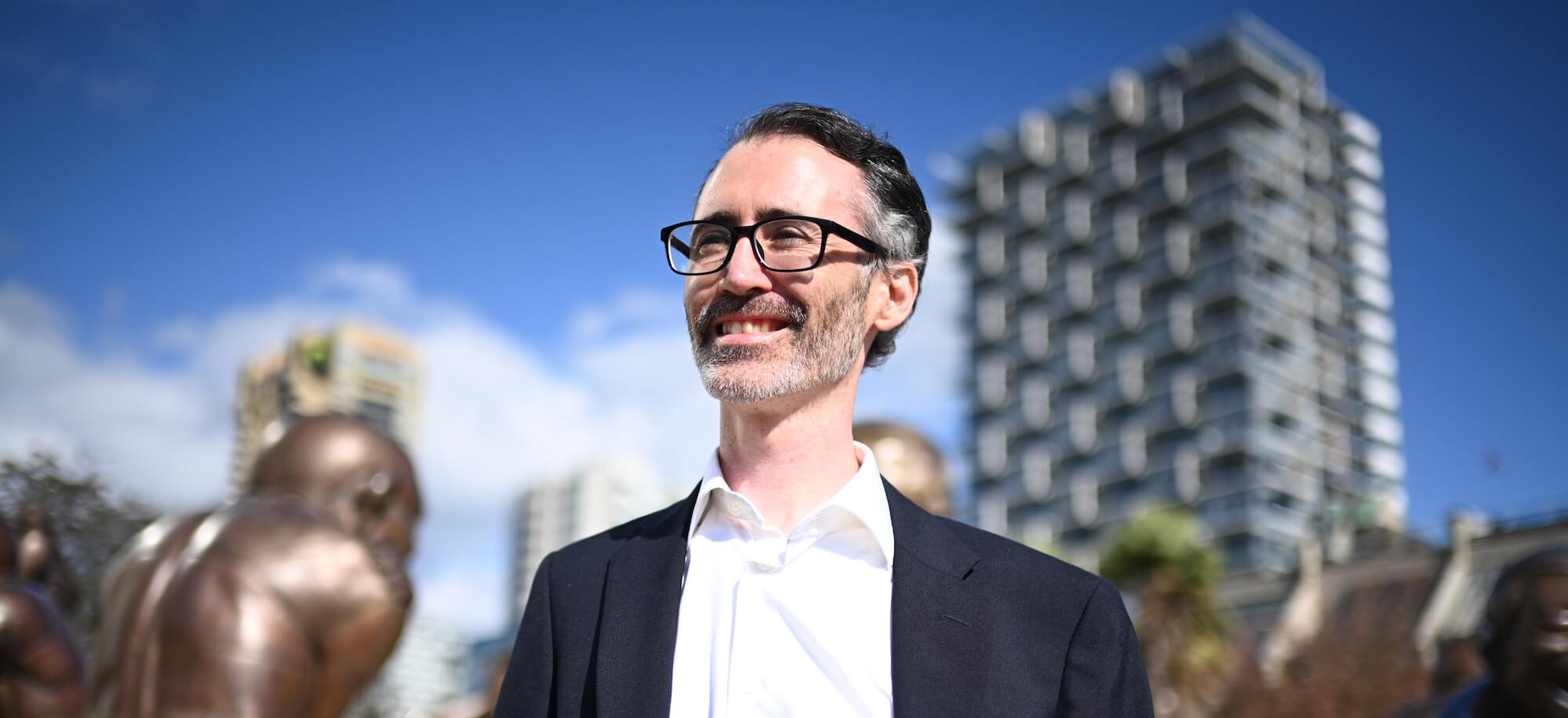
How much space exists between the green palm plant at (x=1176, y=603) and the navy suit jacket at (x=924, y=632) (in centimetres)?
2873

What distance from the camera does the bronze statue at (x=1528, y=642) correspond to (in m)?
5.05

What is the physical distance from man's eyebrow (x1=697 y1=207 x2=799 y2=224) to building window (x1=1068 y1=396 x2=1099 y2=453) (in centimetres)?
8922

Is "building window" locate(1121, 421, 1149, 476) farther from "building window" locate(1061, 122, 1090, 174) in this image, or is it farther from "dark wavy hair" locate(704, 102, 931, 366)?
"dark wavy hair" locate(704, 102, 931, 366)

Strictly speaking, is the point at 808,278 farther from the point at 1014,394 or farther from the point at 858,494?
the point at 1014,394

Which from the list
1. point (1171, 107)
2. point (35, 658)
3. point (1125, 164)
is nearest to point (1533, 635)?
point (35, 658)

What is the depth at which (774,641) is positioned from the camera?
Result: 242 centimetres

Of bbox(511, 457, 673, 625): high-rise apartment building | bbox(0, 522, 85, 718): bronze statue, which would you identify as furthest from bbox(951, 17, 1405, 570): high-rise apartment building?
bbox(0, 522, 85, 718): bronze statue

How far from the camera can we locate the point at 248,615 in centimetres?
525

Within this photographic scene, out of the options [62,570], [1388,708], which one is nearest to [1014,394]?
[1388,708]

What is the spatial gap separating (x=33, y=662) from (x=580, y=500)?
107 metres

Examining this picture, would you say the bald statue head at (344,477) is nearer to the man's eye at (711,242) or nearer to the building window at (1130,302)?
the man's eye at (711,242)

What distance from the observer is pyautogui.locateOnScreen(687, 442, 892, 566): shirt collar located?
249cm

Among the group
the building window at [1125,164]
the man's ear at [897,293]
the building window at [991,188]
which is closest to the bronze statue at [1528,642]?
the man's ear at [897,293]

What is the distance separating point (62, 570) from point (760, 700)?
8.09m
